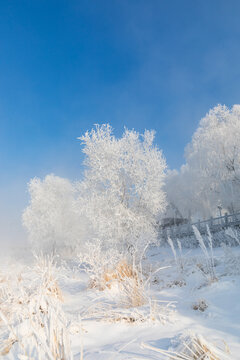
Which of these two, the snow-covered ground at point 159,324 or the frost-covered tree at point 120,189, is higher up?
the frost-covered tree at point 120,189

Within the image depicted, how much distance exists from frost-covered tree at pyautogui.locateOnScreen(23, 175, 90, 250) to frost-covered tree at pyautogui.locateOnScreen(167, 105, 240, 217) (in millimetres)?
12977

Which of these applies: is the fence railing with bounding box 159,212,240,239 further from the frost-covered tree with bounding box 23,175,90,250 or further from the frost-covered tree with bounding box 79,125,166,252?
the frost-covered tree with bounding box 23,175,90,250

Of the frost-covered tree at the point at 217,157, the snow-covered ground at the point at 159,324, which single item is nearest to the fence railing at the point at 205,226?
the frost-covered tree at the point at 217,157

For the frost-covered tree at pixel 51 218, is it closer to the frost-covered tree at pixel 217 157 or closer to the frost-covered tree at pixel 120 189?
the frost-covered tree at pixel 120 189

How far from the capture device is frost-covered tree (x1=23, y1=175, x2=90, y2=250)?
2648 centimetres

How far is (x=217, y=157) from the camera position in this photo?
2022 cm

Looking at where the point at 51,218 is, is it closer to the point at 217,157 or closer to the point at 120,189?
the point at 120,189

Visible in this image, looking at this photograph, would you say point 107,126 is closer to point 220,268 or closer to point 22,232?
point 220,268

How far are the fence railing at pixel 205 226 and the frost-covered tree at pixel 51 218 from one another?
10.3m

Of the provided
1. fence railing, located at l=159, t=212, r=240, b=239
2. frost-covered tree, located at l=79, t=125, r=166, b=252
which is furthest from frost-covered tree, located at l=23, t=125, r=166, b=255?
fence railing, located at l=159, t=212, r=240, b=239

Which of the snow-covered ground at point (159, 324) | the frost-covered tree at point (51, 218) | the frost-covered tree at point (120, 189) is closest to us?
the snow-covered ground at point (159, 324)

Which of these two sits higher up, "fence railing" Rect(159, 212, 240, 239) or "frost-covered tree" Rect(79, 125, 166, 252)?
"frost-covered tree" Rect(79, 125, 166, 252)

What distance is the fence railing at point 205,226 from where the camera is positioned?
14797 mm

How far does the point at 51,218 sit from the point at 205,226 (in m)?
16.3
